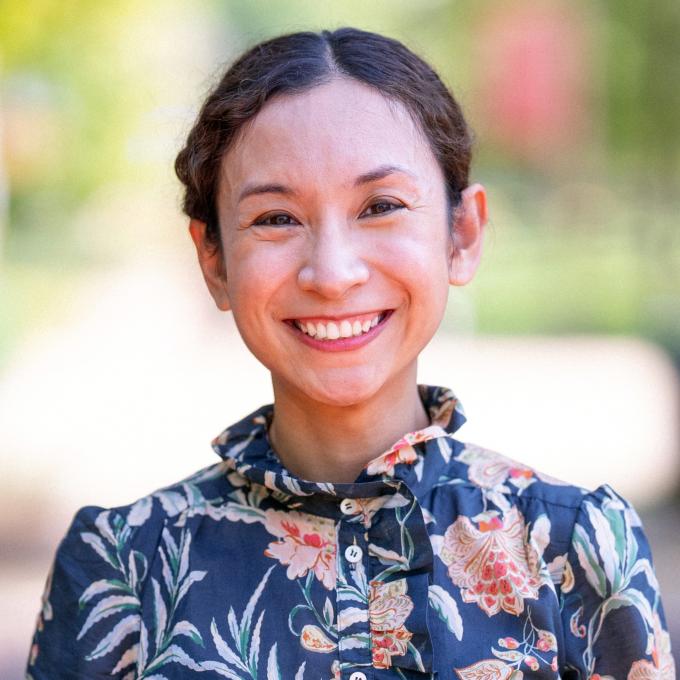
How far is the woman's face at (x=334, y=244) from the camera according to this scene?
5.73ft

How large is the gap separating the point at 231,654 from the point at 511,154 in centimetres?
918

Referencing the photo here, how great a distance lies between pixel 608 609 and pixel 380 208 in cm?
69

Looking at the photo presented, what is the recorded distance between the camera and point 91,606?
1.81 meters

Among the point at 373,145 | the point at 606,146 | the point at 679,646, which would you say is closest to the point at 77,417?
the point at 679,646

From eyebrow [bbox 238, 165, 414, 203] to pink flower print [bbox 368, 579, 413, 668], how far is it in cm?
60

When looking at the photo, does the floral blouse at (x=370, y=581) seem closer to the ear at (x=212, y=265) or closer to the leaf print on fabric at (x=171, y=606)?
the leaf print on fabric at (x=171, y=606)

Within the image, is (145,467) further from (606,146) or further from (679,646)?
(606,146)

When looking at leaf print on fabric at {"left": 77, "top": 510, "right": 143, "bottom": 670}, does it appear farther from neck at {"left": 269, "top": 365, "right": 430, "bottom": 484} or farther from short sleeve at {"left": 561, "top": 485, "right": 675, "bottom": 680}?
short sleeve at {"left": 561, "top": 485, "right": 675, "bottom": 680}

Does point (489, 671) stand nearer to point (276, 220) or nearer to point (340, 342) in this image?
point (340, 342)

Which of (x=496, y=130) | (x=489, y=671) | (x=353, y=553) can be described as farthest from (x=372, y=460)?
(x=496, y=130)

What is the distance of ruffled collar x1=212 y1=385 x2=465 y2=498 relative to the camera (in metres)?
1.77

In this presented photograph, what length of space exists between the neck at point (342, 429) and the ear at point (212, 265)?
189 mm

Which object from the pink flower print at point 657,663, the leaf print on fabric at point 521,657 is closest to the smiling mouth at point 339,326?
the leaf print on fabric at point 521,657

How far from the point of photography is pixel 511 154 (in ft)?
34.3
